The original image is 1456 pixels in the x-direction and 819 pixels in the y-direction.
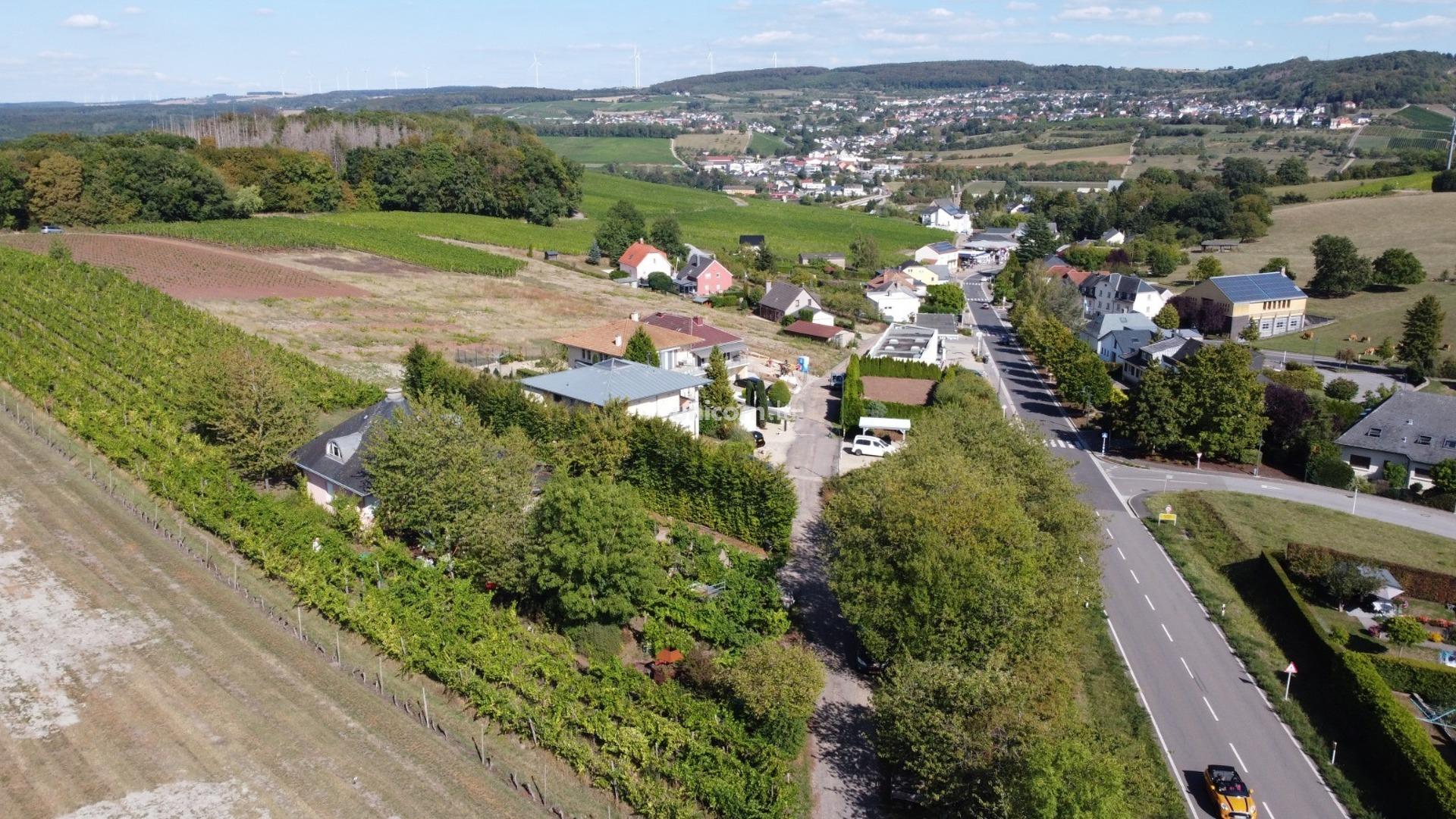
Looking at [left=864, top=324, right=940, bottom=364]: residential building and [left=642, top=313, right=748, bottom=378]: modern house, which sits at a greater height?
[left=642, top=313, right=748, bottom=378]: modern house

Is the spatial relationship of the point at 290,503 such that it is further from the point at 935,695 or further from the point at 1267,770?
the point at 1267,770

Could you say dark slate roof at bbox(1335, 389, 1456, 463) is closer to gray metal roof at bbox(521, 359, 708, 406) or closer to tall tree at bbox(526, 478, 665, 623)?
gray metal roof at bbox(521, 359, 708, 406)

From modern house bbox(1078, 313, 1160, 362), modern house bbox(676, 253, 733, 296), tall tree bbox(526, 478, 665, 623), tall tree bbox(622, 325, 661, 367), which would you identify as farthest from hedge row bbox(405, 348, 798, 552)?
modern house bbox(676, 253, 733, 296)

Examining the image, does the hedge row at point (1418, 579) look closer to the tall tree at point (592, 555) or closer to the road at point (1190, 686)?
the road at point (1190, 686)

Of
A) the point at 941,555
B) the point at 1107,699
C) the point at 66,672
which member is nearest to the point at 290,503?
the point at 66,672

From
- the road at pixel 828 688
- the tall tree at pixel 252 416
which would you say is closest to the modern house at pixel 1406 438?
the road at pixel 828 688

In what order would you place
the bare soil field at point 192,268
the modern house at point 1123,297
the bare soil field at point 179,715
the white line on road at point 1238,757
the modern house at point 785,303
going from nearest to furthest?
the bare soil field at point 179,715 → the white line on road at point 1238,757 → the bare soil field at point 192,268 → the modern house at point 785,303 → the modern house at point 1123,297
